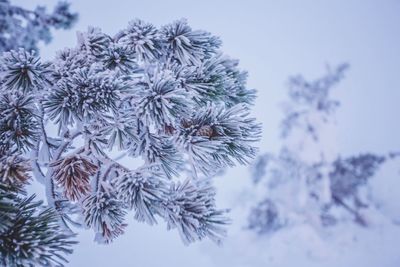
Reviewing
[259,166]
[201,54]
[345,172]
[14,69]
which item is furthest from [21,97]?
[345,172]

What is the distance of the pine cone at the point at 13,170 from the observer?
0.60m

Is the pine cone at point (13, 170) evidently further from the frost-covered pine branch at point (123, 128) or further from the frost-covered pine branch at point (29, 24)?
the frost-covered pine branch at point (29, 24)

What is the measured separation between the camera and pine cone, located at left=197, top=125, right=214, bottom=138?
0.67 metres

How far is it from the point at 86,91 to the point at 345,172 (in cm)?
381

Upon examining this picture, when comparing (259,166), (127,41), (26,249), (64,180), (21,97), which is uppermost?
(259,166)

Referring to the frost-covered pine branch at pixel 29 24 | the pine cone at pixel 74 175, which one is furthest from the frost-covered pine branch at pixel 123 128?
the frost-covered pine branch at pixel 29 24

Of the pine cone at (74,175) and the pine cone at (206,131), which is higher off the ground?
the pine cone at (206,131)

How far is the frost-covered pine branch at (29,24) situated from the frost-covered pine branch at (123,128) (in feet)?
5.53

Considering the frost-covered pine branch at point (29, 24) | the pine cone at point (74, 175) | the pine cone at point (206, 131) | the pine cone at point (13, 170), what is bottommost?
the pine cone at point (13, 170)

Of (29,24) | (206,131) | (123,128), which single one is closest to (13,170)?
(123,128)

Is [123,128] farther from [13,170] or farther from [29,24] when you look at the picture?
[29,24]

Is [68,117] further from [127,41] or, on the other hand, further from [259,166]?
[259,166]

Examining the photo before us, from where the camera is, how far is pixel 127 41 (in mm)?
780

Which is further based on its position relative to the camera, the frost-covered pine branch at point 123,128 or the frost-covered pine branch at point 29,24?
the frost-covered pine branch at point 29,24
